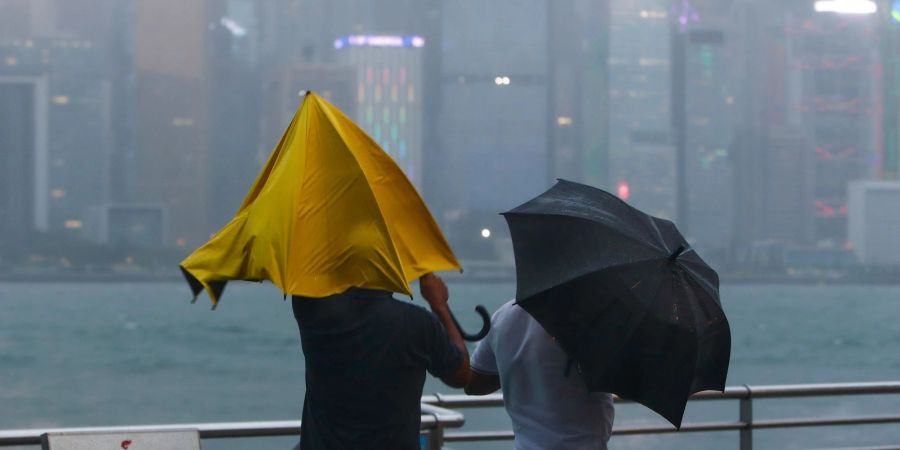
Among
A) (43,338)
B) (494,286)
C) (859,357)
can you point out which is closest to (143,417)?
(43,338)

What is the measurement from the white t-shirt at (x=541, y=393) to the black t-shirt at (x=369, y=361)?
30cm

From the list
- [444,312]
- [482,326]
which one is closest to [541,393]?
[482,326]

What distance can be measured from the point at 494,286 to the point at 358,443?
147641 mm

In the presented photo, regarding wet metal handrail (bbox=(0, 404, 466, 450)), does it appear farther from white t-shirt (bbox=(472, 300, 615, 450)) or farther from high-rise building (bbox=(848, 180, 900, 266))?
high-rise building (bbox=(848, 180, 900, 266))

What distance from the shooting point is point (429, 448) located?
4.79m

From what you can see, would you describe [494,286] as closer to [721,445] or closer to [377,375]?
[721,445]

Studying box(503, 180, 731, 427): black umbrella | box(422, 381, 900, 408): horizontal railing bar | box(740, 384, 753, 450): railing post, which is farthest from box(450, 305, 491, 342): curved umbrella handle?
box(740, 384, 753, 450): railing post

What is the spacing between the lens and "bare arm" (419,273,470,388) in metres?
3.24

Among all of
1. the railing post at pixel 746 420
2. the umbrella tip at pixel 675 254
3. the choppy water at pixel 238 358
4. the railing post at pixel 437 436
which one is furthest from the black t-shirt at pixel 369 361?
the choppy water at pixel 238 358

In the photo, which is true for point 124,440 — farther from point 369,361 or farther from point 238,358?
point 238,358

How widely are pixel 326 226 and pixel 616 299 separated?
2.47ft

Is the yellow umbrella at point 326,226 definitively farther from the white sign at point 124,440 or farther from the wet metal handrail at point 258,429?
the wet metal handrail at point 258,429

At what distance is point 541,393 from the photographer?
137 inches

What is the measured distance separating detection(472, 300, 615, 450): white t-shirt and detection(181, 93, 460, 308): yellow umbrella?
0.26 metres
